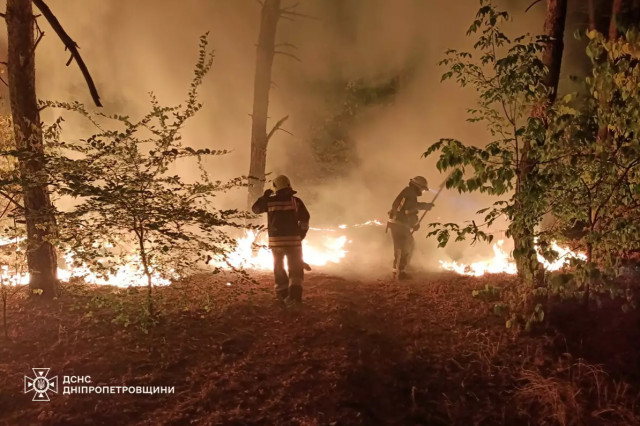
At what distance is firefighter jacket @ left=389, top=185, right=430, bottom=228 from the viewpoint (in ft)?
30.0

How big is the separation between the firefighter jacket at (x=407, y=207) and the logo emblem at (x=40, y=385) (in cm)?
670

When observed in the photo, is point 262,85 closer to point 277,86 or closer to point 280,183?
point 277,86

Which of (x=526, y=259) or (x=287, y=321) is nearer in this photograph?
(x=526, y=259)

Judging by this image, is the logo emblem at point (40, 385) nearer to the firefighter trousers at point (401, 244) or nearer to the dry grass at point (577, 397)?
the dry grass at point (577, 397)

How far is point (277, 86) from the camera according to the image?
1384 cm

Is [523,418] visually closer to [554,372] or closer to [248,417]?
[554,372]

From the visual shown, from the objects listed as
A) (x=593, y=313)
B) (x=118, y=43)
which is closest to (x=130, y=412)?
(x=593, y=313)

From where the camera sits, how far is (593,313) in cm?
540

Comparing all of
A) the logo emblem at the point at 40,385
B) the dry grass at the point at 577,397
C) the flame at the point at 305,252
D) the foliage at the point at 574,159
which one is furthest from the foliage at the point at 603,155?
the flame at the point at 305,252

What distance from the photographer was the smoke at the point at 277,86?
1341 centimetres

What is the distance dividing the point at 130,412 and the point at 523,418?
3.69 m

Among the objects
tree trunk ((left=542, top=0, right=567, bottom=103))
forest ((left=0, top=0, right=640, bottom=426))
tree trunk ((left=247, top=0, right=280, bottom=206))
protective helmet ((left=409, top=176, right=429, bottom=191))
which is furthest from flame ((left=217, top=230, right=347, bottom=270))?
tree trunk ((left=542, top=0, right=567, bottom=103))

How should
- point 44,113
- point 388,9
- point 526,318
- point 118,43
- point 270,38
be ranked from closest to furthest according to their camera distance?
point 526,318 → point 270,38 → point 44,113 → point 118,43 → point 388,9

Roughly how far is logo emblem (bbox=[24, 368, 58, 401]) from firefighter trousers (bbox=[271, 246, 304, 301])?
3.21 meters
